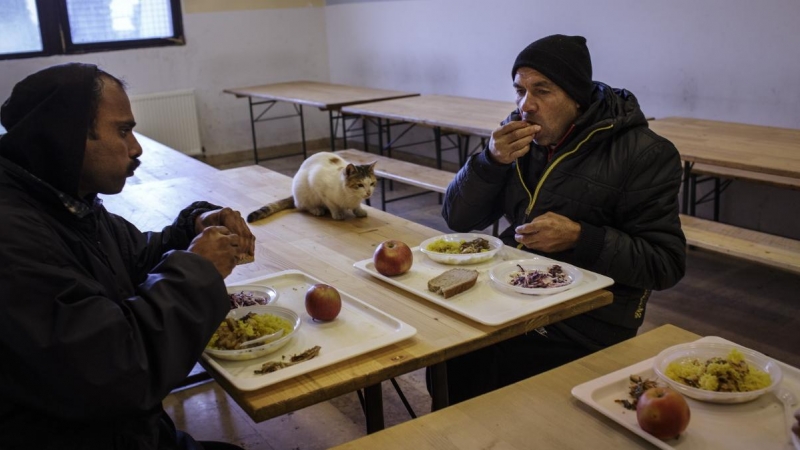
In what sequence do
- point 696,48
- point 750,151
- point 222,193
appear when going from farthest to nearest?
point 696,48
point 750,151
point 222,193

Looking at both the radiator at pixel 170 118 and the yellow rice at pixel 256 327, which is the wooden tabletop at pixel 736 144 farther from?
the radiator at pixel 170 118

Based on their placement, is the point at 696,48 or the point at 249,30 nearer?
the point at 696,48

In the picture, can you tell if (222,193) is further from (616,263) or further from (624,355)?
(624,355)

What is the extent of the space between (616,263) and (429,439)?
885mm

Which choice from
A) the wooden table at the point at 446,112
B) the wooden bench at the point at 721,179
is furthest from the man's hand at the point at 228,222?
the wooden bench at the point at 721,179

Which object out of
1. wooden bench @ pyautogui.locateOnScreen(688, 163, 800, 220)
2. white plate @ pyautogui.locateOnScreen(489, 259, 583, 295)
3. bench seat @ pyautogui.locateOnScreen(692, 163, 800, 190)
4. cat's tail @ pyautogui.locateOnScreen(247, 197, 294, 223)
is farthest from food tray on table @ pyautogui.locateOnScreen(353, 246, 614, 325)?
bench seat @ pyautogui.locateOnScreen(692, 163, 800, 190)

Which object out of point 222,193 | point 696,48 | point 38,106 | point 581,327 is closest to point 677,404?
point 581,327

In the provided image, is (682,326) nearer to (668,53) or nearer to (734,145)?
(734,145)

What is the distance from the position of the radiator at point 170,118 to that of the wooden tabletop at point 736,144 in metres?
5.52

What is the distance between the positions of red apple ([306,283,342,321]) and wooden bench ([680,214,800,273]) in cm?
237

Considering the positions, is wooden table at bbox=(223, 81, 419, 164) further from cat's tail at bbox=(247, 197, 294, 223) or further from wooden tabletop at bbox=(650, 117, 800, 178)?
cat's tail at bbox=(247, 197, 294, 223)

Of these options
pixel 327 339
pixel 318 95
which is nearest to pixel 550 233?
pixel 327 339

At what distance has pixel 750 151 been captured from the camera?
3664 mm

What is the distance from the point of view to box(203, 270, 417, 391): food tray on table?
4.67ft
